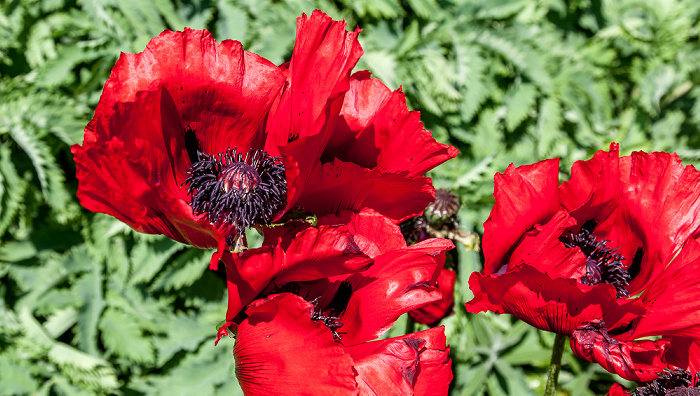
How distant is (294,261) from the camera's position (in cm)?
94

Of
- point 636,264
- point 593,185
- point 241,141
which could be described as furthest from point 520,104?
point 241,141

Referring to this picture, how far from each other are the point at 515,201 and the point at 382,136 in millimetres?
280

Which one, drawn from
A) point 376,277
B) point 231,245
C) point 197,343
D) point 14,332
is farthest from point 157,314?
point 376,277

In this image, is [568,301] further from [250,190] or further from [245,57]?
[245,57]

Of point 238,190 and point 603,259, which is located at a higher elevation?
point 238,190

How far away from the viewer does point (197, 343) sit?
222cm

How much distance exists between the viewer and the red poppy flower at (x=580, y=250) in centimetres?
110

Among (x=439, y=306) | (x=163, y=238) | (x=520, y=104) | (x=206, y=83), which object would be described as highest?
(x=206, y=83)

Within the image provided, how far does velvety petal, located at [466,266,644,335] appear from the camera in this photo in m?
1.09

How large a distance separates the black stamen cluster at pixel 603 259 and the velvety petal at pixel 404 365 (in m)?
0.50

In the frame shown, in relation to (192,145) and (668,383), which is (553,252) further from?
(192,145)

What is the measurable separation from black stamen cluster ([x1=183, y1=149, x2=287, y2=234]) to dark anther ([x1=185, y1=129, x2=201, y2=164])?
0.04 ft

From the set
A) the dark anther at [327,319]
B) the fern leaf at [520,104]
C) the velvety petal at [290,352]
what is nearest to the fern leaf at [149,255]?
the dark anther at [327,319]

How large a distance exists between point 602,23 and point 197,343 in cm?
270
